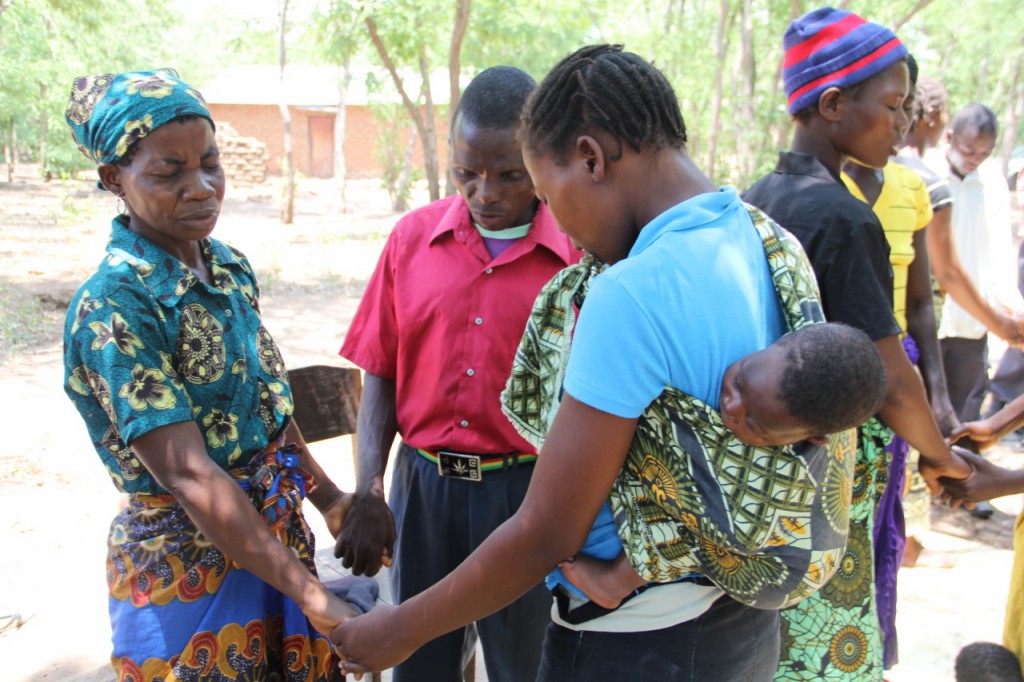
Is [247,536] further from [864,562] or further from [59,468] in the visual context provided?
[59,468]

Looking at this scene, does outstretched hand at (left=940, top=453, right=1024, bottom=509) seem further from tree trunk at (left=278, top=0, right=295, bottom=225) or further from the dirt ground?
tree trunk at (left=278, top=0, right=295, bottom=225)

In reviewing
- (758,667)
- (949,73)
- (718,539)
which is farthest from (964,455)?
(949,73)

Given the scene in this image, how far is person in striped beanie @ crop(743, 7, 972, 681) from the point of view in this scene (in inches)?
84.7

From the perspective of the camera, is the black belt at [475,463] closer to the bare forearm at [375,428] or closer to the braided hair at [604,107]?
the bare forearm at [375,428]

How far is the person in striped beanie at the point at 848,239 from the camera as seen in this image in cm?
215

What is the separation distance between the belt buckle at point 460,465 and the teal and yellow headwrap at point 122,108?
41.5 inches

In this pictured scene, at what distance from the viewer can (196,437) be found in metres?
1.78

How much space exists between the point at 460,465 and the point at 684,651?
96 cm

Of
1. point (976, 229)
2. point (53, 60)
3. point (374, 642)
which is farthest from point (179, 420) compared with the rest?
point (53, 60)

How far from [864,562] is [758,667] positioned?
0.88 metres

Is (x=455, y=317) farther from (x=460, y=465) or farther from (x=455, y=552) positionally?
(x=455, y=552)

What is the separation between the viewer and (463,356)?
2326mm

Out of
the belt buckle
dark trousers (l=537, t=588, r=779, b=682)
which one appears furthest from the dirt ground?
dark trousers (l=537, t=588, r=779, b=682)

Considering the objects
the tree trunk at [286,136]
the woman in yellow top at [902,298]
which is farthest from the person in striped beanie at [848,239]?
the tree trunk at [286,136]
